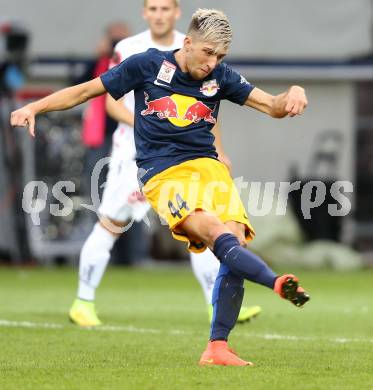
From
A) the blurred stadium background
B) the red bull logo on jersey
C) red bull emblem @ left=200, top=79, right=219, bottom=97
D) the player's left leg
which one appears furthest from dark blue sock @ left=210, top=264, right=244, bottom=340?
the blurred stadium background

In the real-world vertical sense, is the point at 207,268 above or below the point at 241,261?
below

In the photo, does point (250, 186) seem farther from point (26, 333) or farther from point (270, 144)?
point (26, 333)

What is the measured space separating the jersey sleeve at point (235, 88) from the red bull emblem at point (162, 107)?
1.03 ft

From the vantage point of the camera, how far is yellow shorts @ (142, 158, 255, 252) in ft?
22.5

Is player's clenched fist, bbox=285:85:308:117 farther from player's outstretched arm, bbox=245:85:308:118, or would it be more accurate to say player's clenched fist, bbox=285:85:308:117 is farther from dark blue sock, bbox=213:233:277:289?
dark blue sock, bbox=213:233:277:289

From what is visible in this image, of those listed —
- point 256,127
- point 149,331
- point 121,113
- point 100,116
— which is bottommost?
point 149,331

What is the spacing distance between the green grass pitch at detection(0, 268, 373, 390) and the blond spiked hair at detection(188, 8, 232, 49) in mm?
1733

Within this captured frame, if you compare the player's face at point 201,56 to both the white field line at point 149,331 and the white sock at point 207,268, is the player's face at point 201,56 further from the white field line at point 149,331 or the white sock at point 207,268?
the white sock at point 207,268

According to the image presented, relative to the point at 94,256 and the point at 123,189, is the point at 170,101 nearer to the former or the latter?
the point at 123,189

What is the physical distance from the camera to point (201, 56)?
6.85 metres

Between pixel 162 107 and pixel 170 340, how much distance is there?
1777 mm

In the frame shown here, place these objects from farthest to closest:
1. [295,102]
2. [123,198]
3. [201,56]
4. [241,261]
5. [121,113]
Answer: [123,198] → [121,113] → [201,56] → [295,102] → [241,261]

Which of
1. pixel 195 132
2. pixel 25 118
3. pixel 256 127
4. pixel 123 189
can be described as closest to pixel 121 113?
pixel 123 189

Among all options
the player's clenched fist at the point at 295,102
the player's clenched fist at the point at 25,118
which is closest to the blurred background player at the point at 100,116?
the player's clenched fist at the point at 25,118
